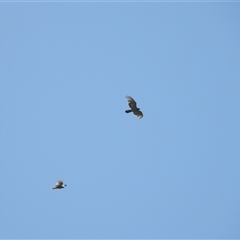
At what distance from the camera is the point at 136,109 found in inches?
2447

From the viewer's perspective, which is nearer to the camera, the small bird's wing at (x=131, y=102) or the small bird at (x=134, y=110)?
the small bird's wing at (x=131, y=102)

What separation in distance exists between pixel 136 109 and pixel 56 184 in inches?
365

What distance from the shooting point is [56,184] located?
2571 inches

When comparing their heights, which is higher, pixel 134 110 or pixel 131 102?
pixel 131 102

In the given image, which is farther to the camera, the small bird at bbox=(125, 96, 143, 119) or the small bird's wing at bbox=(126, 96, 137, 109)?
the small bird at bbox=(125, 96, 143, 119)

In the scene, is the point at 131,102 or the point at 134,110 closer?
the point at 131,102
